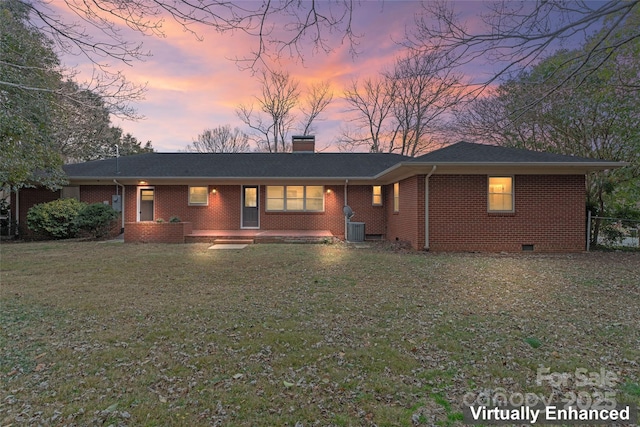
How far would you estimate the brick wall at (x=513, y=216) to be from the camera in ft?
35.4

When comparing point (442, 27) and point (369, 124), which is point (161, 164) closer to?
point (442, 27)

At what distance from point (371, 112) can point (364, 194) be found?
13747mm

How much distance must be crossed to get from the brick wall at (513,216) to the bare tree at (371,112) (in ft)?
52.6

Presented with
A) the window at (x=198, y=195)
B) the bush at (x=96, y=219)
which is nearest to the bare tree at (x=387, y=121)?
the window at (x=198, y=195)

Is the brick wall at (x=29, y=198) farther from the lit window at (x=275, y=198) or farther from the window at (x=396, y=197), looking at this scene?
the window at (x=396, y=197)

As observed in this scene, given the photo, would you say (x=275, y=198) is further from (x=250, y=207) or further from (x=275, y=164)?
(x=275, y=164)

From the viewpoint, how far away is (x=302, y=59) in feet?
14.0

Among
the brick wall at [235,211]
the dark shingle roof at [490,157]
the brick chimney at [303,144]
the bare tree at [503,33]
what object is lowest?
the brick wall at [235,211]

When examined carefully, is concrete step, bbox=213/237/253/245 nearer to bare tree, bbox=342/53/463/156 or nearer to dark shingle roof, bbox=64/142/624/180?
dark shingle roof, bbox=64/142/624/180

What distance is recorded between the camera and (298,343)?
373 centimetres

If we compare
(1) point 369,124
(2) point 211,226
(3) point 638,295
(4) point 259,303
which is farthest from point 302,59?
(1) point 369,124

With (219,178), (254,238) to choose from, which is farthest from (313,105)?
(254,238)

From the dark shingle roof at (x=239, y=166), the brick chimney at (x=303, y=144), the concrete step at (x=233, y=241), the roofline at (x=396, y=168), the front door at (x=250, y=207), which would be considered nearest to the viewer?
the roofline at (x=396, y=168)

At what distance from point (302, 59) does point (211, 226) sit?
12.1 meters
